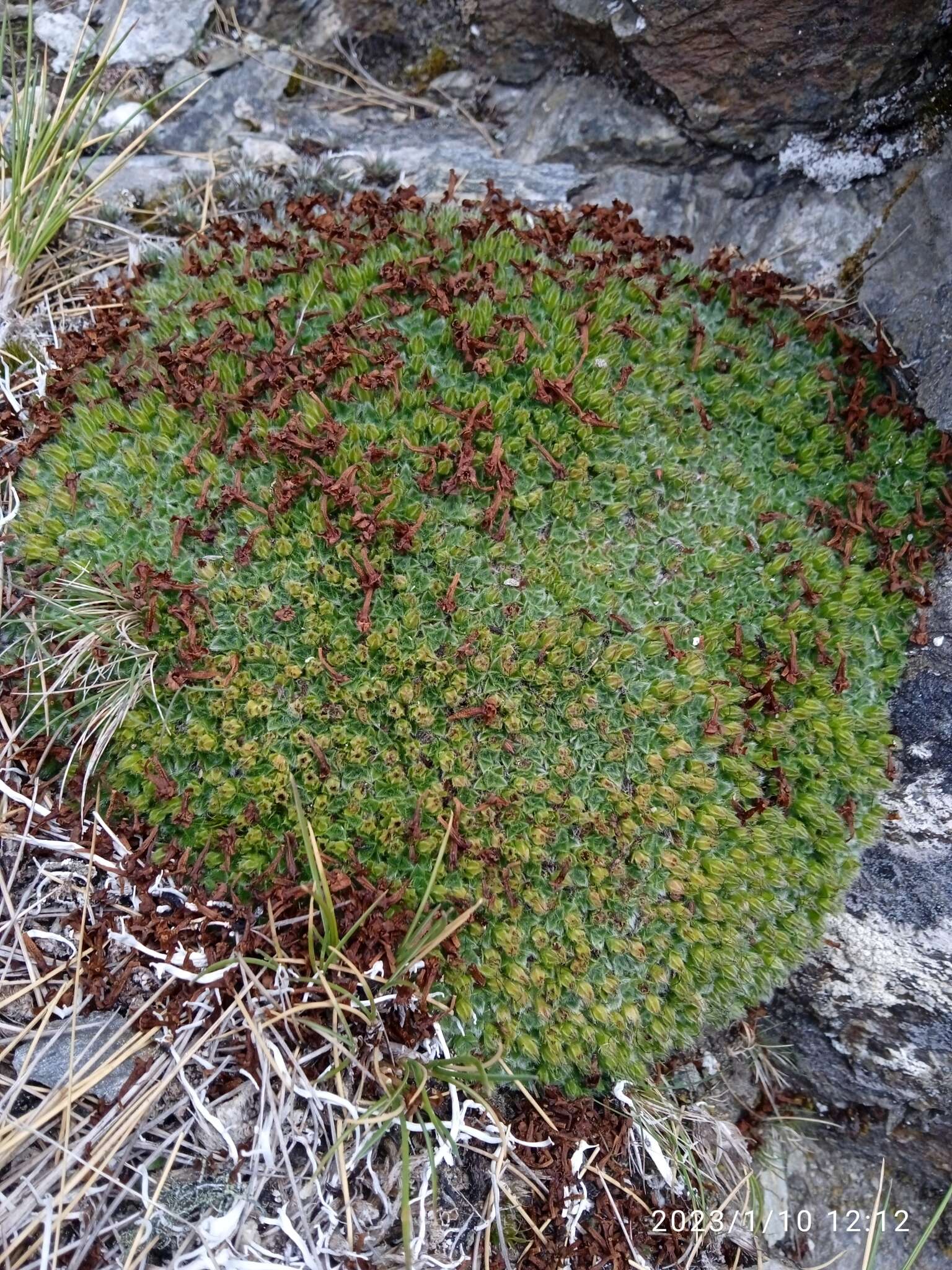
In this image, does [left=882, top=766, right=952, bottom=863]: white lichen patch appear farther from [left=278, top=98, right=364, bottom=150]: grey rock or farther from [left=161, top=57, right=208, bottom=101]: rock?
[left=161, top=57, right=208, bottom=101]: rock

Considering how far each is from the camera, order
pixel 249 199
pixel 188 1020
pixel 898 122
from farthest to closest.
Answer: pixel 249 199
pixel 898 122
pixel 188 1020

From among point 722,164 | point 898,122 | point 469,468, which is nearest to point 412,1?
point 722,164

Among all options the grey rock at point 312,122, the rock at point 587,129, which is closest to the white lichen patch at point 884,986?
the rock at point 587,129

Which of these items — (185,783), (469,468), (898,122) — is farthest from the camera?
(898,122)

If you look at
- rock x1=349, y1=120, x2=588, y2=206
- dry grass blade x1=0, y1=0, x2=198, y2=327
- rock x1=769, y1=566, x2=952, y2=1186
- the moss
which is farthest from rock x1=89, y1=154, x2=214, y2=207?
rock x1=769, y1=566, x2=952, y2=1186

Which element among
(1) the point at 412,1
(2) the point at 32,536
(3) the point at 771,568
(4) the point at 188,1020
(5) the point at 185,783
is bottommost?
(4) the point at 188,1020

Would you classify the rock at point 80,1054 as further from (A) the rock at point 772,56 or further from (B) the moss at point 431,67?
(B) the moss at point 431,67

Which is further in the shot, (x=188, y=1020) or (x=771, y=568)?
(x=771, y=568)

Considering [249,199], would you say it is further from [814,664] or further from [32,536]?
[814,664]
